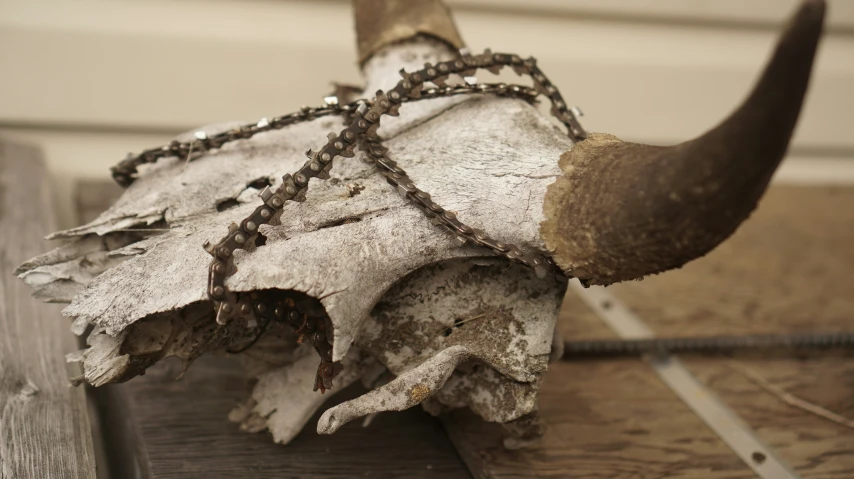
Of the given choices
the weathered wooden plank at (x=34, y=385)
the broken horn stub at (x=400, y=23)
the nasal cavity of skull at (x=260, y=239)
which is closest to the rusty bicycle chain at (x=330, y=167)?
the nasal cavity of skull at (x=260, y=239)

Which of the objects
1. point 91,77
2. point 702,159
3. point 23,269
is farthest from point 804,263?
point 91,77

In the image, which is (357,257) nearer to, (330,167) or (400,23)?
(330,167)

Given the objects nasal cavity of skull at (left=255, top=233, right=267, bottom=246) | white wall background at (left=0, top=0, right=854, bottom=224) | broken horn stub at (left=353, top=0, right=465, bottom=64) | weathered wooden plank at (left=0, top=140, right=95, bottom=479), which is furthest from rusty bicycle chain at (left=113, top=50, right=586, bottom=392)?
white wall background at (left=0, top=0, right=854, bottom=224)

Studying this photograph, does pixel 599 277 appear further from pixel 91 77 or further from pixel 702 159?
pixel 91 77

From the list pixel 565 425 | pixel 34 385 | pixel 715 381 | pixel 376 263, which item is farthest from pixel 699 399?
pixel 34 385

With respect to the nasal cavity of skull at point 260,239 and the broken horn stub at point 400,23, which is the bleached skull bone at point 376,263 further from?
the broken horn stub at point 400,23

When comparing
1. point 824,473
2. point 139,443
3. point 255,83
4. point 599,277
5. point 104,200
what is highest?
point 255,83
